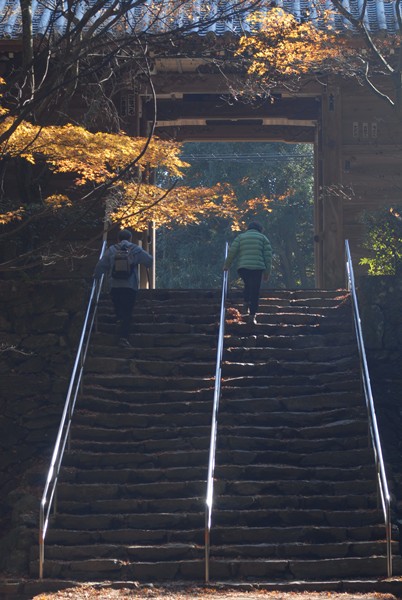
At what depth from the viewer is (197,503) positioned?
12055 millimetres

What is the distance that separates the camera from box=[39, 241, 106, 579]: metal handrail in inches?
436

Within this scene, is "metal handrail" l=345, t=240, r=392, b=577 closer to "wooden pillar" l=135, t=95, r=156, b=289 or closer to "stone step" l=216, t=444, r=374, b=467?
"stone step" l=216, t=444, r=374, b=467

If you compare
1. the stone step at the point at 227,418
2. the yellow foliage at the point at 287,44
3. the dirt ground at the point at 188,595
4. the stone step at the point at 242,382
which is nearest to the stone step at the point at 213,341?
the stone step at the point at 242,382

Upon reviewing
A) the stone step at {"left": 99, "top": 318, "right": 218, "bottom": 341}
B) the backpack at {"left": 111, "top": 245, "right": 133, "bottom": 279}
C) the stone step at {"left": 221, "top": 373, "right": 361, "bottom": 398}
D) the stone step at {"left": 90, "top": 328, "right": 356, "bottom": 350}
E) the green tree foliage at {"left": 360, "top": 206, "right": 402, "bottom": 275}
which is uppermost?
the green tree foliage at {"left": 360, "top": 206, "right": 402, "bottom": 275}

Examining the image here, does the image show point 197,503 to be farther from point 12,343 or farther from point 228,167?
point 228,167

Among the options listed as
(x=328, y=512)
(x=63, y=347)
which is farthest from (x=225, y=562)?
(x=63, y=347)

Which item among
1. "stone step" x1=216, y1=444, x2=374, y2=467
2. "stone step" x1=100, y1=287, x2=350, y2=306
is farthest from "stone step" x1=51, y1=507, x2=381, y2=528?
"stone step" x1=100, y1=287, x2=350, y2=306

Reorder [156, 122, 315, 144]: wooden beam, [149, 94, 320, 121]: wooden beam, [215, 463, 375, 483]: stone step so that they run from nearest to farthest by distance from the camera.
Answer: [215, 463, 375, 483]: stone step → [149, 94, 320, 121]: wooden beam → [156, 122, 315, 144]: wooden beam

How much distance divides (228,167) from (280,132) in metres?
12.8

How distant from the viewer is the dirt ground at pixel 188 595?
9.95 m

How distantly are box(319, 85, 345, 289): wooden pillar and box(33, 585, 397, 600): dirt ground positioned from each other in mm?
9856

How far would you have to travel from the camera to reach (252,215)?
34.5m

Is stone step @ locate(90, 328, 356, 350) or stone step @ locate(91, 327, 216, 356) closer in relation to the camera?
stone step @ locate(90, 328, 356, 350)

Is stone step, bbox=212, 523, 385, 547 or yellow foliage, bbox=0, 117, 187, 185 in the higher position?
yellow foliage, bbox=0, 117, 187, 185
